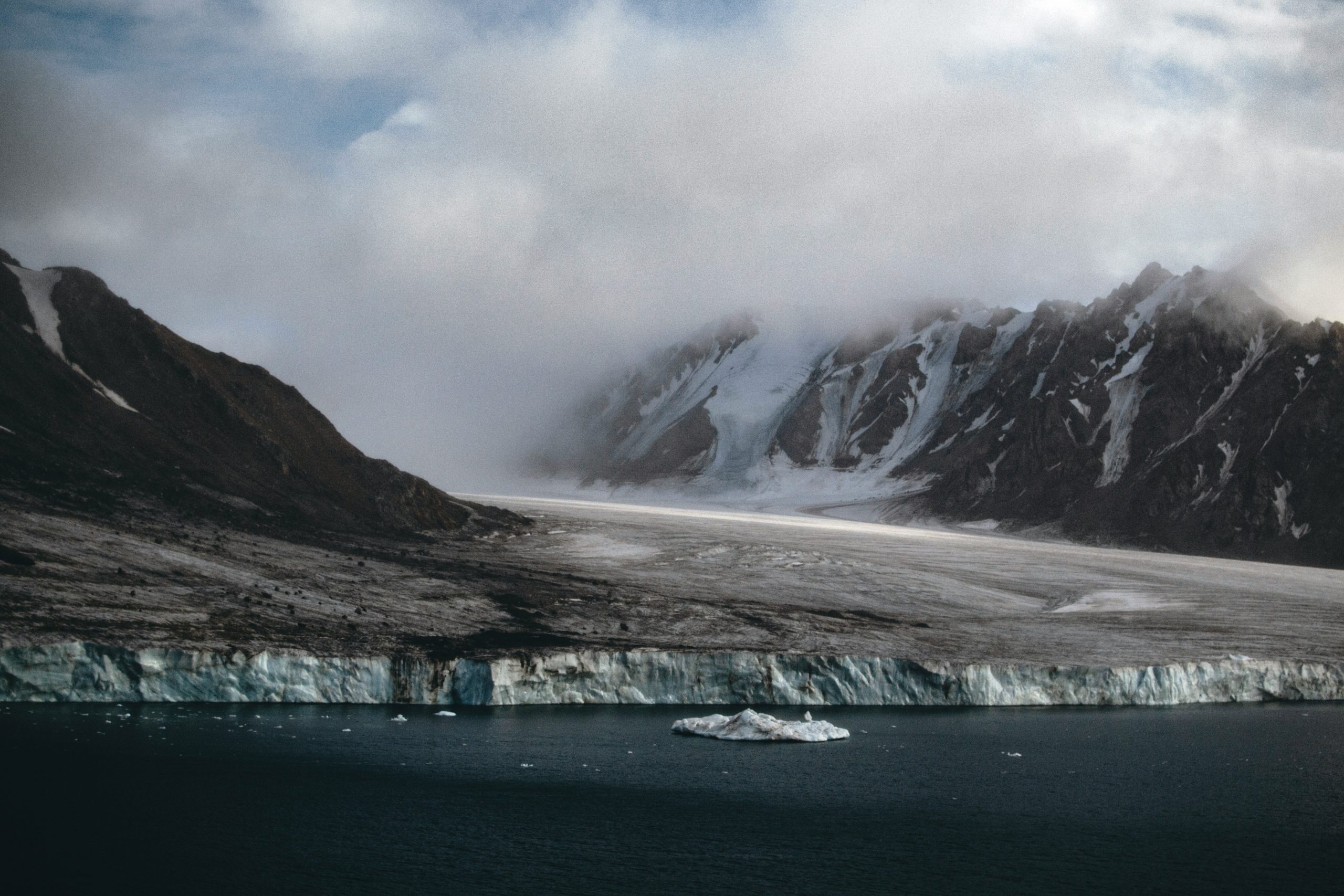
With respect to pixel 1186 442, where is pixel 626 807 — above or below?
below

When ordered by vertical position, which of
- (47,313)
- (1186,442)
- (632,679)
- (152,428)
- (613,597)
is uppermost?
(47,313)

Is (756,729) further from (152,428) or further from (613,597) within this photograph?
(152,428)

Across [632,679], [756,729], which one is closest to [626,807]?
[756,729]

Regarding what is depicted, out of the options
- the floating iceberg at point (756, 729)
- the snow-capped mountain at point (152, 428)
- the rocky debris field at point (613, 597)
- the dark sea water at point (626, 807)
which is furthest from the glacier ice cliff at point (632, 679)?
the snow-capped mountain at point (152, 428)

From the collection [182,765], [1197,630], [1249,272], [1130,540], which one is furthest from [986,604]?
[1249,272]

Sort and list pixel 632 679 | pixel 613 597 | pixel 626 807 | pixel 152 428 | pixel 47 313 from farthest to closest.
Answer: pixel 47 313 < pixel 152 428 < pixel 613 597 < pixel 632 679 < pixel 626 807

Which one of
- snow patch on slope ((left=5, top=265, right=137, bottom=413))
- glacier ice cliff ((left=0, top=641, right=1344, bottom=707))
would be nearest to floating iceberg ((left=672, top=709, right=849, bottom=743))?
glacier ice cliff ((left=0, top=641, right=1344, bottom=707))

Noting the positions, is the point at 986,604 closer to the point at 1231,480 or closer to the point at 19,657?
the point at 19,657
